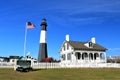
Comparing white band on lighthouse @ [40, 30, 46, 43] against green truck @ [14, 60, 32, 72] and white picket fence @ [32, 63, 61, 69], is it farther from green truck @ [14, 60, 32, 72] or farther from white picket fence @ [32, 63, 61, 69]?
green truck @ [14, 60, 32, 72]

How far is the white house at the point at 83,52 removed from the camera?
51.6 metres

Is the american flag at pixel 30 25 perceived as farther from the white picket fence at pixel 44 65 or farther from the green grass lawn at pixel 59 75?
the green grass lawn at pixel 59 75

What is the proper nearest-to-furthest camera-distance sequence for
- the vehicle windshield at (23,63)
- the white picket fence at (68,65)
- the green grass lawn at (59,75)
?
the green grass lawn at (59,75)
the vehicle windshield at (23,63)
the white picket fence at (68,65)

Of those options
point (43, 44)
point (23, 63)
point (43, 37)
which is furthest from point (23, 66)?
point (43, 37)

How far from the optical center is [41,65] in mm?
41594

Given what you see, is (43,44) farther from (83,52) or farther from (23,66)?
(23,66)

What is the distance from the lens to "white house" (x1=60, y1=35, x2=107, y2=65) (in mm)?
51562

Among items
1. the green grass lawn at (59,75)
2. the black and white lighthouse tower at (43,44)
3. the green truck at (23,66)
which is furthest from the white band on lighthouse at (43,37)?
the green grass lawn at (59,75)

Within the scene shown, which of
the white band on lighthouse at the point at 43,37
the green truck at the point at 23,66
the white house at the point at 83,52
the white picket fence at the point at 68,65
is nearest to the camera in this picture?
the green truck at the point at 23,66

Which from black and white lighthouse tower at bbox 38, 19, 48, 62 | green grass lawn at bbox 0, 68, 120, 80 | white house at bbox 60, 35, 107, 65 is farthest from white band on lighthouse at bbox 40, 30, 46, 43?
green grass lawn at bbox 0, 68, 120, 80

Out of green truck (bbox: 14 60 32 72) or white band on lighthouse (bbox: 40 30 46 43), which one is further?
white band on lighthouse (bbox: 40 30 46 43)

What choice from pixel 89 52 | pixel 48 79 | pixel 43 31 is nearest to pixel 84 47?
pixel 89 52

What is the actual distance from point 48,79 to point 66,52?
102ft

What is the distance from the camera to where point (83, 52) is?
52.1 meters
